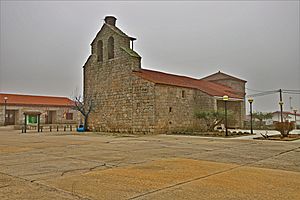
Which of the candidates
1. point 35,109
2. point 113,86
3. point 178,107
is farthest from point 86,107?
point 35,109

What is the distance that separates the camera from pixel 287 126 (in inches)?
774

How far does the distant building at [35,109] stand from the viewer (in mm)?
45656

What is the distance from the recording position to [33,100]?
171 ft

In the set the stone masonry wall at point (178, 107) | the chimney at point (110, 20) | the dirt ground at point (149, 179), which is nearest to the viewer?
the dirt ground at point (149, 179)

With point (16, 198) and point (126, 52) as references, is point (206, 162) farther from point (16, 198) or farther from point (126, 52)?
point (126, 52)

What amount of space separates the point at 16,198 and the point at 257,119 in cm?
3934

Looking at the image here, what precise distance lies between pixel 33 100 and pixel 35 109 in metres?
4.27

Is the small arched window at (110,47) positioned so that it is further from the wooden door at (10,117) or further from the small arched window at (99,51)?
the wooden door at (10,117)

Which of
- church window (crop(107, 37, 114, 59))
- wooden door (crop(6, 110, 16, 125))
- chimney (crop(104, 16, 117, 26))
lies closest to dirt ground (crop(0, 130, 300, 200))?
church window (crop(107, 37, 114, 59))

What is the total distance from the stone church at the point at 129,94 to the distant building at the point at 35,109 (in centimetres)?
1942

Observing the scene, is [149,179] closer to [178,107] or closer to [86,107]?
[178,107]

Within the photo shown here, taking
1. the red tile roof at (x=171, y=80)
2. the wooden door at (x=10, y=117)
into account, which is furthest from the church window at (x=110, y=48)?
the wooden door at (x=10, y=117)

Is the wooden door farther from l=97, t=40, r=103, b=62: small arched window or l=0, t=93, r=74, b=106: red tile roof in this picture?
l=97, t=40, r=103, b=62: small arched window

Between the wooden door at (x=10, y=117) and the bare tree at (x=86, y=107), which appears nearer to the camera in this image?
the bare tree at (x=86, y=107)
